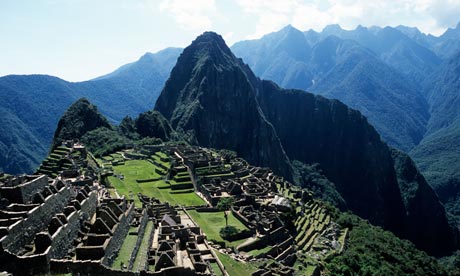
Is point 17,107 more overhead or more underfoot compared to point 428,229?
more overhead

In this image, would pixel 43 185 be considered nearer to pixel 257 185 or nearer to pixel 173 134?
pixel 257 185

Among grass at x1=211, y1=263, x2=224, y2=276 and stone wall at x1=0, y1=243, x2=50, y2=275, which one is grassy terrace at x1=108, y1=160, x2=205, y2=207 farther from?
stone wall at x1=0, y1=243, x2=50, y2=275

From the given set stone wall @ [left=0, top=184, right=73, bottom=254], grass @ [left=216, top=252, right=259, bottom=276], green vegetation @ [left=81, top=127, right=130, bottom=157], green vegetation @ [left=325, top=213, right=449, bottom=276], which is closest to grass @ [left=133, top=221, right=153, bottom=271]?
stone wall @ [left=0, top=184, right=73, bottom=254]

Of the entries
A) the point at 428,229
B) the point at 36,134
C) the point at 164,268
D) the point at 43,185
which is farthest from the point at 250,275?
the point at 428,229

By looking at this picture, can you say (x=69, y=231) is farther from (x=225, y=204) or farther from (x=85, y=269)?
(x=225, y=204)

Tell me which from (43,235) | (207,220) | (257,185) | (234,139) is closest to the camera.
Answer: (43,235)

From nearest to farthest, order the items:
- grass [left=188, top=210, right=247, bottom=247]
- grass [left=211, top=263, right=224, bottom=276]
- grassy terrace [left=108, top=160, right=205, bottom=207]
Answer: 1. grass [left=211, top=263, right=224, bottom=276]
2. grass [left=188, top=210, right=247, bottom=247]
3. grassy terrace [left=108, top=160, right=205, bottom=207]
